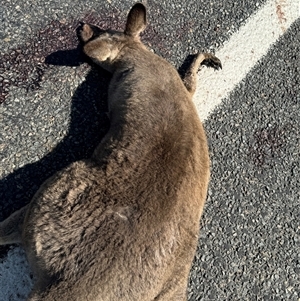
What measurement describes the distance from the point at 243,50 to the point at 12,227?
3080mm

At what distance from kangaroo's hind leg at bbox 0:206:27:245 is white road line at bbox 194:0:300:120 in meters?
2.05

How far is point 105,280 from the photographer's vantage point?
3.02 meters

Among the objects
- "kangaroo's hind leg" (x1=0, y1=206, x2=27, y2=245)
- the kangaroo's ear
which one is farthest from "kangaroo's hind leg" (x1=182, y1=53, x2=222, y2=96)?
"kangaroo's hind leg" (x1=0, y1=206, x2=27, y2=245)

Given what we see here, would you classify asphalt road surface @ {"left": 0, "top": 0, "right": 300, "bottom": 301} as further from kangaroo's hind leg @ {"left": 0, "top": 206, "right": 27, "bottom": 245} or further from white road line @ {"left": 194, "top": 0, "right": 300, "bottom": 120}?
kangaroo's hind leg @ {"left": 0, "top": 206, "right": 27, "bottom": 245}

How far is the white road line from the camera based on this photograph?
4.83 m

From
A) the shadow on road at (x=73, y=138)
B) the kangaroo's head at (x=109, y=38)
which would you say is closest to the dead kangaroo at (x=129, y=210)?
the shadow on road at (x=73, y=138)

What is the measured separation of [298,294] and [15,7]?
3707 mm

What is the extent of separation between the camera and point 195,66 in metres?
4.69

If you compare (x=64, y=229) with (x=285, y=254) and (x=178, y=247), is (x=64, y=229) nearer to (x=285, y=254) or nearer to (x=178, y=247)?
(x=178, y=247)

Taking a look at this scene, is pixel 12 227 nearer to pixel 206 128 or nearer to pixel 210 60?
pixel 206 128

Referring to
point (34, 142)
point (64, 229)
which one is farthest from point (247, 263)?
point (34, 142)

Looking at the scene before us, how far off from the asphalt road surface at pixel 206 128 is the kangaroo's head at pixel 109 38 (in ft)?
0.41

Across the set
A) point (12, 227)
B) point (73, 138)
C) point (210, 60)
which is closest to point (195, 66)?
point (210, 60)

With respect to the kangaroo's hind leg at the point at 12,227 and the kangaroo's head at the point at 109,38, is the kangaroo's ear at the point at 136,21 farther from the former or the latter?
the kangaroo's hind leg at the point at 12,227
